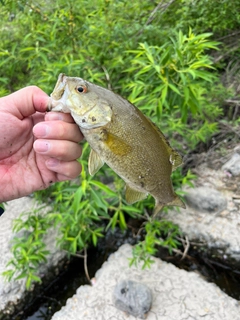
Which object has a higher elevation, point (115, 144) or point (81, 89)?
point (81, 89)

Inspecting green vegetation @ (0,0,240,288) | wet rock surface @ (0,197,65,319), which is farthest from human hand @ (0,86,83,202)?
wet rock surface @ (0,197,65,319)

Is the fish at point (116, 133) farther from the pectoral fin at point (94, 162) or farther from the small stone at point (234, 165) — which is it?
the small stone at point (234, 165)

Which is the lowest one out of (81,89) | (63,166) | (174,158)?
(174,158)

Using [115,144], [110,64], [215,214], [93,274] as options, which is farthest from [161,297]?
[110,64]

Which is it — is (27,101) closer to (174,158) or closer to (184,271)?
(174,158)

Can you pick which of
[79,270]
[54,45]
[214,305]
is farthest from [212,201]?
[54,45]
